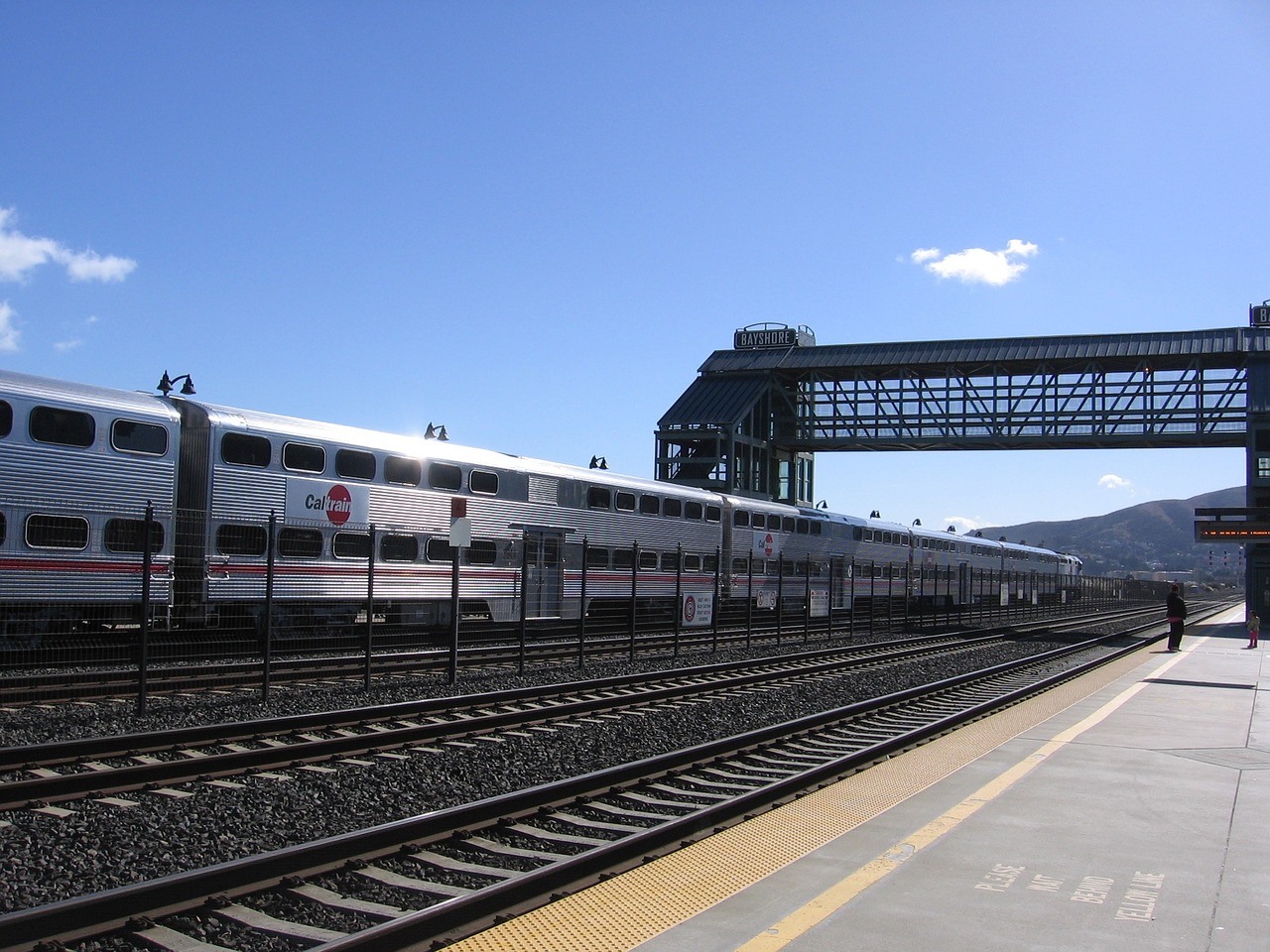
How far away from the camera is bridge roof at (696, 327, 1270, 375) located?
44625 millimetres

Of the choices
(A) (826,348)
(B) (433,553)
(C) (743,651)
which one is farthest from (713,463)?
(B) (433,553)

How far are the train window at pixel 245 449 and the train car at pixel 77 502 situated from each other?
0.86 metres

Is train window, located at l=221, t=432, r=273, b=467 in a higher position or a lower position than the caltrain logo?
higher

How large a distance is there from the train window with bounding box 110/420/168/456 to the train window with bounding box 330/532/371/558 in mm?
3325

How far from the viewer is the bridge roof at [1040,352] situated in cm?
4462

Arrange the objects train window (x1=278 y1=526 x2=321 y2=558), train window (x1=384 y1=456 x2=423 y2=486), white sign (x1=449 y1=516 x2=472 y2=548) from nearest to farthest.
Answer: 1. white sign (x1=449 y1=516 x2=472 y2=548)
2. train window (x1=278 y1=526 x2=321 y2=558)
3. train window (x1=384 y1=456 x2=423 y2=486)

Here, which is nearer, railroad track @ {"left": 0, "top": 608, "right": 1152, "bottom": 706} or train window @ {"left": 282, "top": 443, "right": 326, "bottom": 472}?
railroad track @ {"left": 0, "top": 608, "right": 1152, "bottom": 706}

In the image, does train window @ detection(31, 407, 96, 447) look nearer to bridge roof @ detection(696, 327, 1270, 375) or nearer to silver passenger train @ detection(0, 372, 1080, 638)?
silver passenger train @ detection(0, 372, 1080, 638)

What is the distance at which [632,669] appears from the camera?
1834cm

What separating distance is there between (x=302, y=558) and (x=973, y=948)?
48.2ft

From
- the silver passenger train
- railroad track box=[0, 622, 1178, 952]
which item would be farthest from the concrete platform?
the silver passenger train

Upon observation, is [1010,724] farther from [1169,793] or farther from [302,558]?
[302,558]

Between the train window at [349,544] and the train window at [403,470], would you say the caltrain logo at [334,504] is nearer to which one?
the train window at [349,544]

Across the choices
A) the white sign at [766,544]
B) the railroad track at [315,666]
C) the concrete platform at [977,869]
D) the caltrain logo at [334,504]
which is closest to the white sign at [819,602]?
the railroad track at [315,666]
